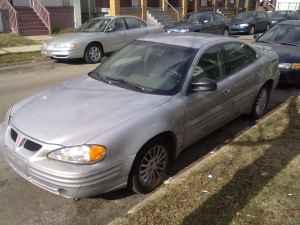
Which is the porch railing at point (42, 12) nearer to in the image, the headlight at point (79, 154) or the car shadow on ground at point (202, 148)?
the car shadow on ground at point (202, 148)

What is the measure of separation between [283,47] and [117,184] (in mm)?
6598

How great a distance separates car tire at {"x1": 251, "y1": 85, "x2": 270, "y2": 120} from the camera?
5863 millimetres

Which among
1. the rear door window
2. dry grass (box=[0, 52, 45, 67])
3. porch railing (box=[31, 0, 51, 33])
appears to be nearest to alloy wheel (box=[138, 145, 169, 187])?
the rear door window

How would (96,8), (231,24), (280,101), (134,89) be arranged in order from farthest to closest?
(96,8), (231,24), (280,101), (134,89)

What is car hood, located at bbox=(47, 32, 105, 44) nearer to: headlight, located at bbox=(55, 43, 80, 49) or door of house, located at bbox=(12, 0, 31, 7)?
headlight, located at bbox=(55, 43, 80, 49)

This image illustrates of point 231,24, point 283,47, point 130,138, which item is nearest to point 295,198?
point 130,138

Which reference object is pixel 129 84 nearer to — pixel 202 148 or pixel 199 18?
pixel 202 148

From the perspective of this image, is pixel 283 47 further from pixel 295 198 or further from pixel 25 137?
pixel 25 137

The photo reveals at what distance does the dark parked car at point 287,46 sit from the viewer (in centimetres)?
782

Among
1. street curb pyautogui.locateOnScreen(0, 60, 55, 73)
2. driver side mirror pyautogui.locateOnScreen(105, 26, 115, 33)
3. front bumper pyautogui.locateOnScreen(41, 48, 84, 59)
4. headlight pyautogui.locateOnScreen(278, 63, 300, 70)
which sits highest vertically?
driver side mirror pyautogui.locateOnScreen(105, 26, 115, 33)

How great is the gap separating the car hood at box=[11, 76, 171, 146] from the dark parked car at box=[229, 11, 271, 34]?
18.9m

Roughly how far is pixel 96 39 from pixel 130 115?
8.53m

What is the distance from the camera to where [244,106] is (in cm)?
545

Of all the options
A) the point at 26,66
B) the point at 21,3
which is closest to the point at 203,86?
the point at 26,66
